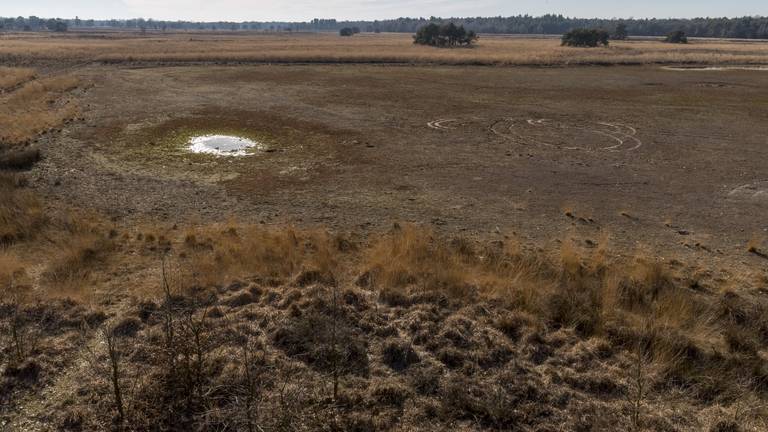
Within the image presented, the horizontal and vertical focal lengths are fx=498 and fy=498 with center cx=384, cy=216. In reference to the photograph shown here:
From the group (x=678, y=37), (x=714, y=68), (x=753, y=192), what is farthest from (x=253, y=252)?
(x=678, y=37)

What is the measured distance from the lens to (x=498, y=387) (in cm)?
617

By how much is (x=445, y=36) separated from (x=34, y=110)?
246 ft

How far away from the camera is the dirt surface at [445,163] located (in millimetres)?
12195

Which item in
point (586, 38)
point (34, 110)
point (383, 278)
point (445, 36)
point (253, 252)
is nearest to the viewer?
point (383, 278)

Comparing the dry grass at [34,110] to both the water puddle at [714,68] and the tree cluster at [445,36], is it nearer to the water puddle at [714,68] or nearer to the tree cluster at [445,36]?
the water puddle at [714,68]

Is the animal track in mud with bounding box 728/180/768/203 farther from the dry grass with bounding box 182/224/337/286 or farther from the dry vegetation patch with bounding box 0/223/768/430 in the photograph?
the dry grass with bounding box 182/224/337/286

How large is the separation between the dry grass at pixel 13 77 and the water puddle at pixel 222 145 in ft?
70.3

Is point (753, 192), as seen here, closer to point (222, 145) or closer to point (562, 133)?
point (562, 133)

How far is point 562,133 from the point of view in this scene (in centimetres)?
2131

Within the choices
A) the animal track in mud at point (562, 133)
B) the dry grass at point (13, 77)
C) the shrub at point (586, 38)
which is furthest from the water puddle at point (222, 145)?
the shrub at point (586, 38)

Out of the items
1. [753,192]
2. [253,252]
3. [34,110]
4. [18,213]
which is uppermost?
[34,110]

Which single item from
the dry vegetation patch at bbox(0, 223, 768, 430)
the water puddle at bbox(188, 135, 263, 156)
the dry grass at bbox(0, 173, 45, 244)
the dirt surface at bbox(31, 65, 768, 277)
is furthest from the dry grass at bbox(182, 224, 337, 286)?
the water puddle at bbox(188, 135, 263, 156)

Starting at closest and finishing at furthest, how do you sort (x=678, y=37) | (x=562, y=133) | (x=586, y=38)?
(x=562, y=133) → (x=586, y=38) → (x=678, y=37)

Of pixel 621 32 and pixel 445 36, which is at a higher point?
pixel 621 32
